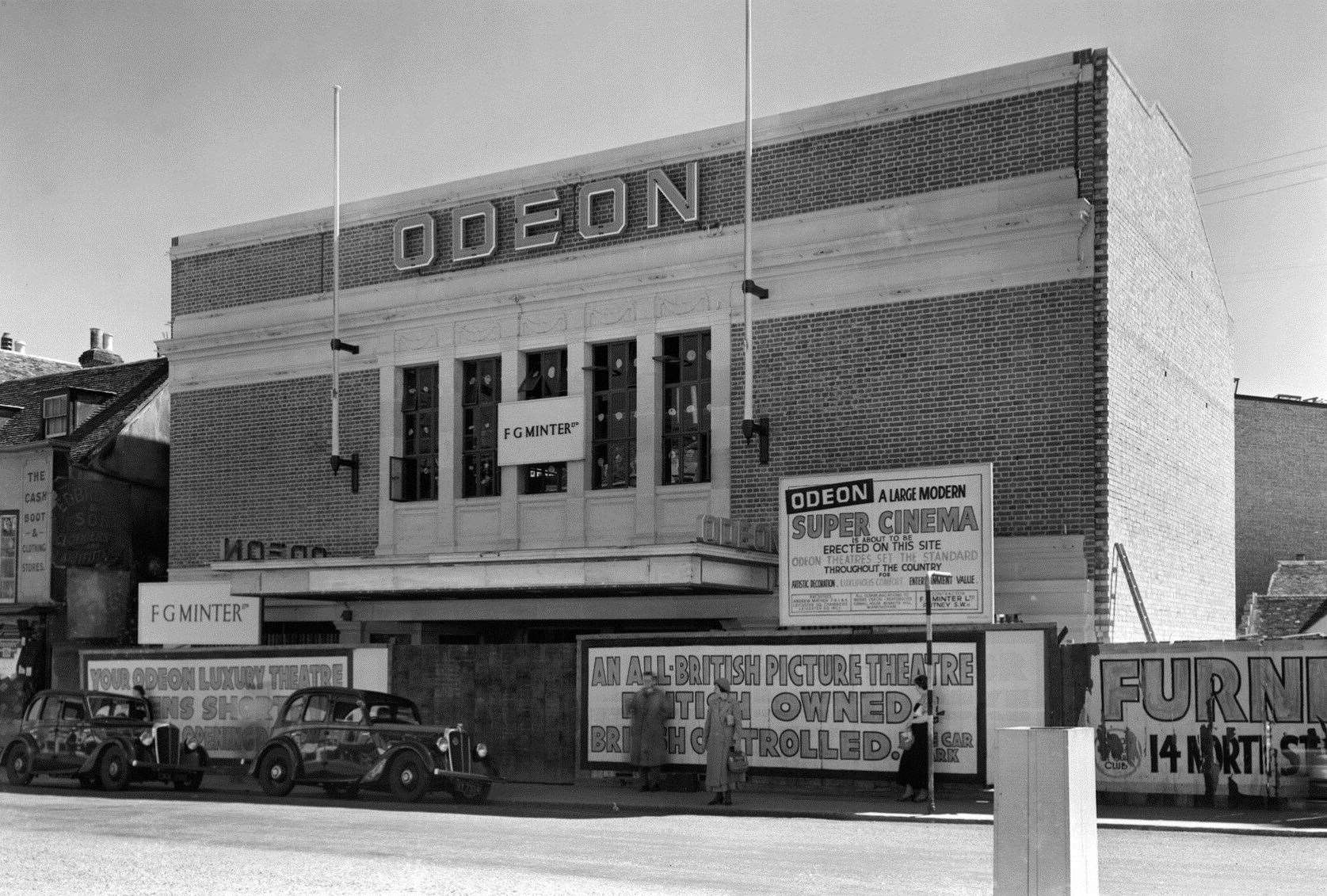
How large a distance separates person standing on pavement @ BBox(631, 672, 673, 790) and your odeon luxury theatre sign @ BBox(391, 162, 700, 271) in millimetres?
7960

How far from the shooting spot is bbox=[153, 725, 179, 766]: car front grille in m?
23.8

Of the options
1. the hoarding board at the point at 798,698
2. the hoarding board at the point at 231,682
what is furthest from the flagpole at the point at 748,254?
the hoarding board at the point at 231,682

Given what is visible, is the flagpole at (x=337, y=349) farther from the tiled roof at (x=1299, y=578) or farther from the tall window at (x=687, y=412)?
the tiled roof at (x=1299, y=578)

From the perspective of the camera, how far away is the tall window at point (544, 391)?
26.8 m

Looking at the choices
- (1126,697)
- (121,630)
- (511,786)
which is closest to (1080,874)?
(1126,697)

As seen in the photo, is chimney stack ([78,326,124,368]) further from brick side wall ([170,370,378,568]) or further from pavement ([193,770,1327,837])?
pavement ([193,770,1327,837])

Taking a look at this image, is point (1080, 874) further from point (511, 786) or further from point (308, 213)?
point (308, 213)

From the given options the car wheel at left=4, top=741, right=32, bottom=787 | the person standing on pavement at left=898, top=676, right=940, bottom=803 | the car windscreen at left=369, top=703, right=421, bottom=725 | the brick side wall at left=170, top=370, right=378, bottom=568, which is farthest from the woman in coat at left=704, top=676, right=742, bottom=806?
the car wheel at left=4, top=741, right=32, bottom=787

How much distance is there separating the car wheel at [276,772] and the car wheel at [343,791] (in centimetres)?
52

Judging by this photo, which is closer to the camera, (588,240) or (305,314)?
(588,240)

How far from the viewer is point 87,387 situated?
127 feet

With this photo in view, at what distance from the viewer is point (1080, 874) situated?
8.91m

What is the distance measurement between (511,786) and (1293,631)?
2046 cm

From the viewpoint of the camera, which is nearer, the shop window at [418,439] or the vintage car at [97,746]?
the vintage car at [97,746]
